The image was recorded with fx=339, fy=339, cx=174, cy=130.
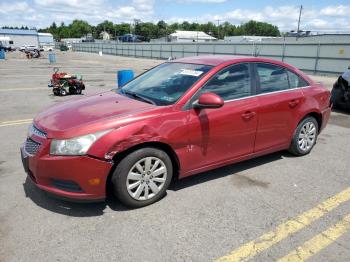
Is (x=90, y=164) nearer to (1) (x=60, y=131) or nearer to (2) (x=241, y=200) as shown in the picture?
(1) (x=60, y=131)

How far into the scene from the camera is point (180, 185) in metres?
4.25

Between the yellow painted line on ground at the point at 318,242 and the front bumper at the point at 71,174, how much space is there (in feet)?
5.89

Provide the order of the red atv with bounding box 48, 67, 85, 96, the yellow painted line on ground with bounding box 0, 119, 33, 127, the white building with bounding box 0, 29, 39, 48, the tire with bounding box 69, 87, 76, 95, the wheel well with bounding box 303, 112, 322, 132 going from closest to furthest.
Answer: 1. the wheel well with bounding box 303, 112, 322, 132
2. the yellow painted line on ground with bounding box 0, 119, 33, 127
3. the red atv with bounding box 48, 67, 85, 96
4. the tire with bounding box 69, 87, 76, 95
5. the white building with bounding box 0, 29, 39, 48

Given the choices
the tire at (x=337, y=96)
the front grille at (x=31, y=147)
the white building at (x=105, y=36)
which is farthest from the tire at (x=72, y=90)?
the white building at (x=105, y=36)

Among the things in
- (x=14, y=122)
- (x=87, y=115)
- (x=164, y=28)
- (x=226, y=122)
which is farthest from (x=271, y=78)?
(x=164, y=28)

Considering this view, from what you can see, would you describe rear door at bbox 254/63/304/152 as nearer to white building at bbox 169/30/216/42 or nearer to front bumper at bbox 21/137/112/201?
front bumper at bbox 21/137/112/201

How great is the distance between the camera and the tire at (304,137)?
16.7ft

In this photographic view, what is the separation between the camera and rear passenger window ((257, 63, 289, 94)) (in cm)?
458

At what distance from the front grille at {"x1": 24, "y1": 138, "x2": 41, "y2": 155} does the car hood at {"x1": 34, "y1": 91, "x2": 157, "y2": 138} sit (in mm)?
163

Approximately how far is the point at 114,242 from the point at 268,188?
207 cm

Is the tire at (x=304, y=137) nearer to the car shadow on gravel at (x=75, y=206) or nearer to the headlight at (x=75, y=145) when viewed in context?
the car shadow on gravel at (x=75, y=206)

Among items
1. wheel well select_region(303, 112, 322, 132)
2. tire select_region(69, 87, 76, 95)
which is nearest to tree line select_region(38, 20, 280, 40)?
tire select_region(69, 87, 76, 95)

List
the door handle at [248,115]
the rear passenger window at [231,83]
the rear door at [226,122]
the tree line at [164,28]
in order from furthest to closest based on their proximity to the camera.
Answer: the tree line at [164,28], the door handle at [248,115], the rear passenger window at [231,83], the rear door at [226,122]

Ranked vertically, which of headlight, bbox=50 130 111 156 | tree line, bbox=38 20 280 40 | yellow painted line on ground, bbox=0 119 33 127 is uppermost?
tree line, bbox=38 20 280 40
